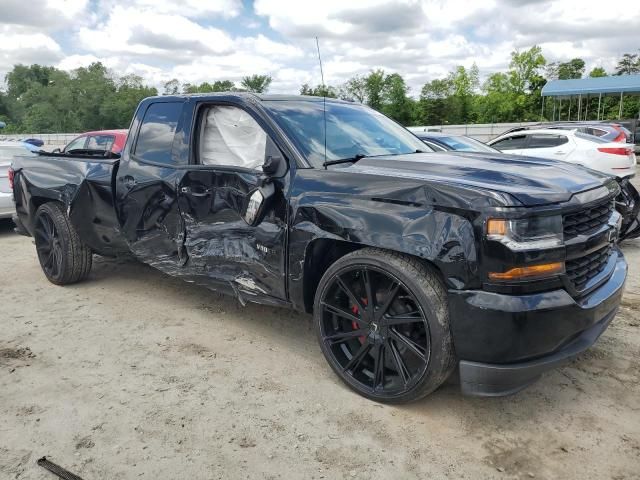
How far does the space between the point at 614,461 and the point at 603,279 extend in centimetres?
96

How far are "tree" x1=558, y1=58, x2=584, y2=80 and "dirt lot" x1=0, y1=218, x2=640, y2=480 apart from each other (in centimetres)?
6642

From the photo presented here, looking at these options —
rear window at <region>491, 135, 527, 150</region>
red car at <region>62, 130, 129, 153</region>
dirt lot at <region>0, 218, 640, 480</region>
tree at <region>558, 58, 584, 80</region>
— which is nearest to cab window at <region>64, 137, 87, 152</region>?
red car at <region>62, 130, 129, 153</region>

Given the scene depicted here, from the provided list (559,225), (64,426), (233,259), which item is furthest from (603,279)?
(64,426)

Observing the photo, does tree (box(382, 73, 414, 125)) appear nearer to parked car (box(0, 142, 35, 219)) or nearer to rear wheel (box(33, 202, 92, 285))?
parked car (box(0, 142, 35, 219))

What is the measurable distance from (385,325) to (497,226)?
866 mm

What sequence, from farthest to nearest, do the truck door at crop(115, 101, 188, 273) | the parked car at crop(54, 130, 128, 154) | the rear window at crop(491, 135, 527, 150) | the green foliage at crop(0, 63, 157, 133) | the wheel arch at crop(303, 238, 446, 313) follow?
the green foliage at crop(0, 63, 157, 133), the rear window at crop(491, 135, 527, 150), the parked car at crop(54, 130, 128, 154), the truck door at crop(115, 101, 188, 273), the wheel arch at crop(303, 238, 446, 313)

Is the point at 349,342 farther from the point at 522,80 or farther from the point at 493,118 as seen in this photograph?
the point at 522,80

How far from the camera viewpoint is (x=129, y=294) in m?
5.21

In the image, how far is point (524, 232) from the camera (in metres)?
2.52

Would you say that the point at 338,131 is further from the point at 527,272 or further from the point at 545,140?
the point at 545,140

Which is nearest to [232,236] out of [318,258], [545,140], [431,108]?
[318,258]

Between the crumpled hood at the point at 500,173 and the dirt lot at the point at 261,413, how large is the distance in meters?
1.24

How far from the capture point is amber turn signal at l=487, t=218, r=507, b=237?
2.50 m

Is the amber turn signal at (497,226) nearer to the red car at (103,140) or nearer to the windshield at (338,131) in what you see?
the windshield at (338,131)
